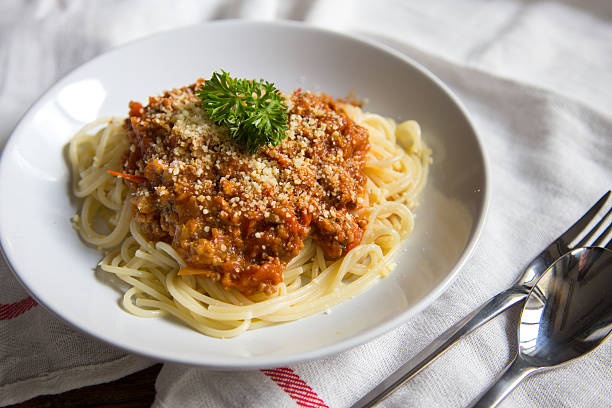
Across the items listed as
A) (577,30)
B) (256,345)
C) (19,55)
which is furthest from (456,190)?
(19,55)

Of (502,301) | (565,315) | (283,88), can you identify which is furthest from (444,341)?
(283,88)

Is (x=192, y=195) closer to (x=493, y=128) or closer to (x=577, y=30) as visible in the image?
(x=493, y=128)

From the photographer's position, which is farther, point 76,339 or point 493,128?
point 493,128

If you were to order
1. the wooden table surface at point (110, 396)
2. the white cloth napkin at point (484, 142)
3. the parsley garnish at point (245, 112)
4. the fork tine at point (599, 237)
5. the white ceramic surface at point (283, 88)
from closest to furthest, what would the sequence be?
the white ceramic surface at point (283, 88), the white cloth napkin at point (484, 142), the wooden table surface at point (110, 396), the parsley garnish at point (245, 112), the fork tine at point (599, 237)

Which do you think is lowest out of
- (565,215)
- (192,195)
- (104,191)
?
(104,191)

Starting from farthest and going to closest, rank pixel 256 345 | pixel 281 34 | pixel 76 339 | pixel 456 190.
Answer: pixel 281 34 < pixel 456 190 < pixel 76 339 < pixel 256 345

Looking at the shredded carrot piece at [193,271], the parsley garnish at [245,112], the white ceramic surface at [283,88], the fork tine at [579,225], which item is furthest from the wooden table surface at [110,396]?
the fork tine at [579,225]

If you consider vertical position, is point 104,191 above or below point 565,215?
below

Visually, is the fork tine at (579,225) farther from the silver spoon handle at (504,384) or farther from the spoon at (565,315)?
the silver spoon handle at (504,384)
